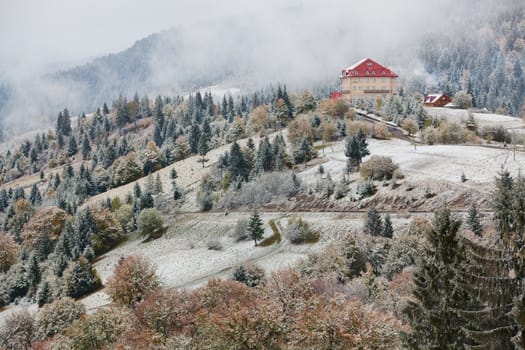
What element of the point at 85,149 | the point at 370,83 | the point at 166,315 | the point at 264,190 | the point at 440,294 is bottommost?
the point at 85,149

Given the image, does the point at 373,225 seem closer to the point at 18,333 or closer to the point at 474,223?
the point at 474,223

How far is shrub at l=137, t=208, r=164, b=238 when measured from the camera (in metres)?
78.9

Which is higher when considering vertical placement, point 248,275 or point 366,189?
point 248,275

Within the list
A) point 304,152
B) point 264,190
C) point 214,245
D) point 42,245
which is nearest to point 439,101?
point 304,152

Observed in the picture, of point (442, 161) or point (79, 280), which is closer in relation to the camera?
point (79, 280)

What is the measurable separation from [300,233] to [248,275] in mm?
14613

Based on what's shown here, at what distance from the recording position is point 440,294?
59.4ft

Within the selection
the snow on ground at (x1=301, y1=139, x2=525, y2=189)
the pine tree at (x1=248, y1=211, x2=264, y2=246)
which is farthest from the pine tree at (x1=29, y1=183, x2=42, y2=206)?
the pine tree at (x1=248, y1=211, x2=264, y2=246)

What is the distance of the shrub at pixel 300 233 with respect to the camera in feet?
198

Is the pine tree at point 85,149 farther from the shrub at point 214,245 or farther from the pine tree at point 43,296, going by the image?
the shrub at point 214,245

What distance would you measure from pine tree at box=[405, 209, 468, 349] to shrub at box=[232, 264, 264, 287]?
29.3m

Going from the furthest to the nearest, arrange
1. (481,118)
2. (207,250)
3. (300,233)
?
(481,118) → (207,250) → (300,233)

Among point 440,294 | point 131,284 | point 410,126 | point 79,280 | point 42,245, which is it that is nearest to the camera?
point 440,294

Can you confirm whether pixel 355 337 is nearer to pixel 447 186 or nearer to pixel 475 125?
pixel 447 186
